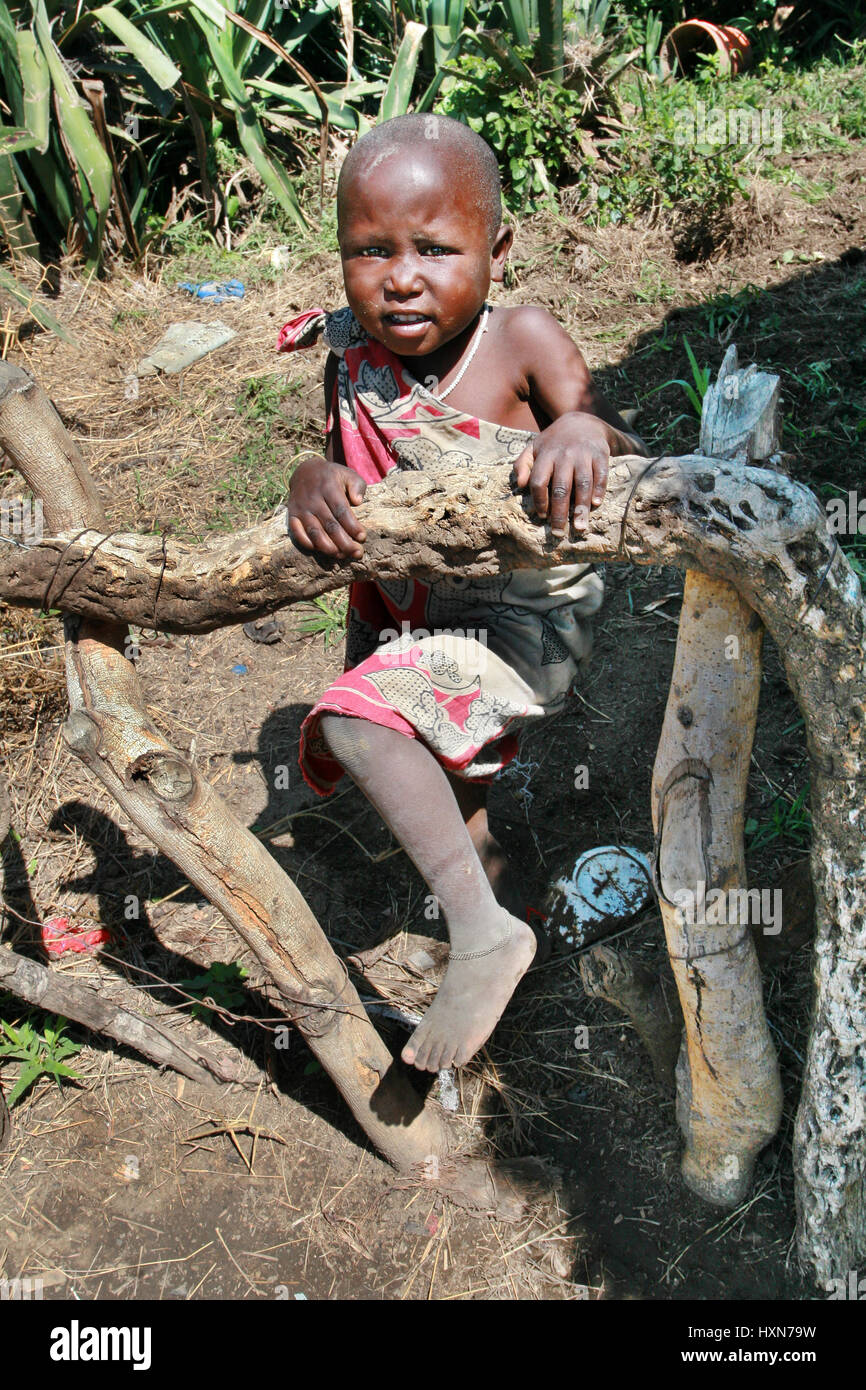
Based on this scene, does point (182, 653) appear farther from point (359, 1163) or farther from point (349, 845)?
point (359, 1163)

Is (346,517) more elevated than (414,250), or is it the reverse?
(414,250)

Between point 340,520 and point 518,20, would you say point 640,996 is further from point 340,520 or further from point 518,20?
point 518,20

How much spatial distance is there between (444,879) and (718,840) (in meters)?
0.54

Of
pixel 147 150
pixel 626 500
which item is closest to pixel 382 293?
pixel 626 500

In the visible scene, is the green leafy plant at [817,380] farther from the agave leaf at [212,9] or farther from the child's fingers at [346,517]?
the agave leaf at [212,9]

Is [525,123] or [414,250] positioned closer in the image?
[414,250]

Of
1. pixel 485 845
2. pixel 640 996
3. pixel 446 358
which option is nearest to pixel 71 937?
pixel 485 845

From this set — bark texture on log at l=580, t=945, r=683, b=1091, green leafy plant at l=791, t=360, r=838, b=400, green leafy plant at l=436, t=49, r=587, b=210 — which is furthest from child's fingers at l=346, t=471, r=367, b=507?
green leafy plant at l=436, t=49, r=587, b=210

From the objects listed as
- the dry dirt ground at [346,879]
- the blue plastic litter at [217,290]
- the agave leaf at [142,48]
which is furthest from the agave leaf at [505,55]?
the blue plastic litter at [217,290]

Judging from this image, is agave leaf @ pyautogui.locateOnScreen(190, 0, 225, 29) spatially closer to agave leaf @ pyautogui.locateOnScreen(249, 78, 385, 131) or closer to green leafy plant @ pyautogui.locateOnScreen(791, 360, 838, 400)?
agave leaf @ pyautogui.locateOnScreen(249, 78, 385, 131)

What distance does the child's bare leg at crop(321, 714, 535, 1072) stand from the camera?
2.08m

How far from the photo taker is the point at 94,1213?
2.49 m

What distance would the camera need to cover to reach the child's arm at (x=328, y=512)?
1.91m

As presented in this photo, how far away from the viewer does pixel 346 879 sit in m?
3.17
